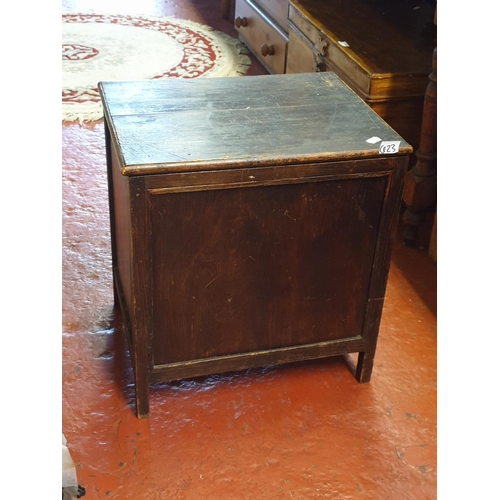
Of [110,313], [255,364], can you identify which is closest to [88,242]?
[110,313]

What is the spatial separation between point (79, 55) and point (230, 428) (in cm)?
274

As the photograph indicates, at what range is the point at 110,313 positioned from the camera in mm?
1823

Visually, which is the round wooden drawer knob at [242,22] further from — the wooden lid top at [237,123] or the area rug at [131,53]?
the wooden lid top at [237,123]

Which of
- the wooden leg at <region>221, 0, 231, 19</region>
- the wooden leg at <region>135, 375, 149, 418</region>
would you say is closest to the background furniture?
the wooden leg at <region>135, 375, 149, 418</region>

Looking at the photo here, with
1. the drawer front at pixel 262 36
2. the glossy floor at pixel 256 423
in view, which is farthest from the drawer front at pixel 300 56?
the glossy floor at pixel 256 423

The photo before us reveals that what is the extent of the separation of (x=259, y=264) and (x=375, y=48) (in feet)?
3.81

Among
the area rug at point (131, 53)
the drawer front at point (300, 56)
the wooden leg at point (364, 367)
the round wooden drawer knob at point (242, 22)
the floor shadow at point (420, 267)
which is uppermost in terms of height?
the drawer front at point (300, 56)

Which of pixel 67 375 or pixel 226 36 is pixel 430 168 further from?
pixel 226 36

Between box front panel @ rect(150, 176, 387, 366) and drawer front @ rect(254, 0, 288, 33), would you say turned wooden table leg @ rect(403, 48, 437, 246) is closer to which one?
box front panel @ rect(150, 176, 387, 366)

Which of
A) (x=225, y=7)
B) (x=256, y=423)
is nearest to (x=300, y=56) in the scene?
(x=256, y=423)

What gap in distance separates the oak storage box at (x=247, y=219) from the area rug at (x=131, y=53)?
1644 millimetres

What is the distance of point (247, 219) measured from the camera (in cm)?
129

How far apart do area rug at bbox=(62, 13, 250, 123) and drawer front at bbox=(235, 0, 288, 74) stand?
0.11 m

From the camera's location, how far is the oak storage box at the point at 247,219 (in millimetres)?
1229
